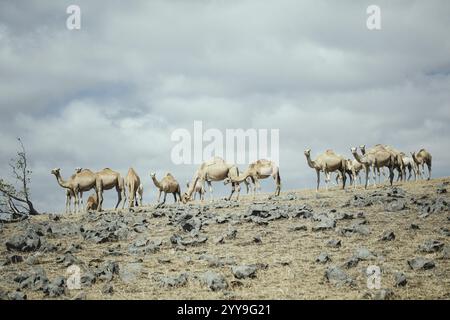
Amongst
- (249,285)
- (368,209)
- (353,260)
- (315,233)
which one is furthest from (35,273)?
(368,209)

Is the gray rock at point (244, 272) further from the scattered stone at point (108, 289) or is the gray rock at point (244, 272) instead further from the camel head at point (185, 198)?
the camel head at point (185, 198)

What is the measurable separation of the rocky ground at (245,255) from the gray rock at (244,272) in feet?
0.09

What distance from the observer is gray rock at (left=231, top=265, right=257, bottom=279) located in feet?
39.0

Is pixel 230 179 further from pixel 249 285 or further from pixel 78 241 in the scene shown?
pixel 249 285

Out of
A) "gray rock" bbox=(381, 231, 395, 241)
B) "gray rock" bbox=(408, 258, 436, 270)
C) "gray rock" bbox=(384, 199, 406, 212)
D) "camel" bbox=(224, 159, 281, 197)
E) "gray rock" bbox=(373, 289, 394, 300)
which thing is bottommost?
"gray rock" bbox=(373, 289, 394, 300)

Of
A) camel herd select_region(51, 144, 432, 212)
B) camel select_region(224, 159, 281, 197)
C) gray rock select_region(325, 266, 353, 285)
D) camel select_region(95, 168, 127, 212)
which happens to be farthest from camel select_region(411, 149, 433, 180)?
gray rock select_region(325, 266, 353, 285)

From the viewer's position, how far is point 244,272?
11.9 m

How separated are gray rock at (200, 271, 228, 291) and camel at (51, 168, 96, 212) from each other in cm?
2226

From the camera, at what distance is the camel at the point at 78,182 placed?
31.7 m

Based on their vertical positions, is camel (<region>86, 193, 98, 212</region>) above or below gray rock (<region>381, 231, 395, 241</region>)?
above

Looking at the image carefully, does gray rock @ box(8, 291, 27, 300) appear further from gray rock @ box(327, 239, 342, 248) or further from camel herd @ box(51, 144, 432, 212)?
camel herd @ box(51, 144, 432, 212)

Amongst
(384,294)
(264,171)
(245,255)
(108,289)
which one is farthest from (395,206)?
(108,289)

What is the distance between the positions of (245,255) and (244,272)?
259 centimetres
